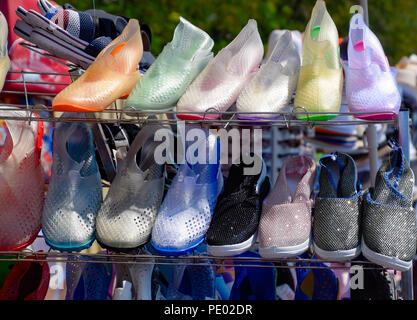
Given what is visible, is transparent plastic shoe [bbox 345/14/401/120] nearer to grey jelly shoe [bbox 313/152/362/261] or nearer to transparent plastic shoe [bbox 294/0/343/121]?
transparent plastic shoe [bbox 294/0/343/121]

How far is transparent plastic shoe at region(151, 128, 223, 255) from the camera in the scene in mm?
1355

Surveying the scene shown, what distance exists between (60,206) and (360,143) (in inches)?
71.2

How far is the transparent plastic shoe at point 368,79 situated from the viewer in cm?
132

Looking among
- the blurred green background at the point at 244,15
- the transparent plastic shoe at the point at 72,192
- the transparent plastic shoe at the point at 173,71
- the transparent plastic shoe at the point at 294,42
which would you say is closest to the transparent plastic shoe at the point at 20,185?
the transparent plastic shoe at the point at 72,192

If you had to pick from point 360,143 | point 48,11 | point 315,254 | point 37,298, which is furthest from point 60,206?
point 360,143

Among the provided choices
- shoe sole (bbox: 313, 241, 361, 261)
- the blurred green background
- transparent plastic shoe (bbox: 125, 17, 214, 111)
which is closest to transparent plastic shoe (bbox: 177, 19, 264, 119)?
transparent plastic shoe (bbox: 125, 17, 214, 111)

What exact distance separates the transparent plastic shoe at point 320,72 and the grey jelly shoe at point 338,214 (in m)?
0.18

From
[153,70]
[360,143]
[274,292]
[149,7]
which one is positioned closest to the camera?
[153,70]

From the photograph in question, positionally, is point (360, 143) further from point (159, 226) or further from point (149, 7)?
point (149, 7)

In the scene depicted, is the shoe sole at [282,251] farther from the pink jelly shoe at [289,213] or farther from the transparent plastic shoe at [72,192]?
the transparent plastic shoe at [72,192]

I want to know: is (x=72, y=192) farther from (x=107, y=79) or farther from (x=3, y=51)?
(x=3, y=51)

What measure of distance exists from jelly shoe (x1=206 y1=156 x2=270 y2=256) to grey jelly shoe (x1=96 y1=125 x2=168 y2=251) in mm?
165

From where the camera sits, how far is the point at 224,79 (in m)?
1.44

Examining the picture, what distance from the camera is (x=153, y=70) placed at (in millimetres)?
1452
